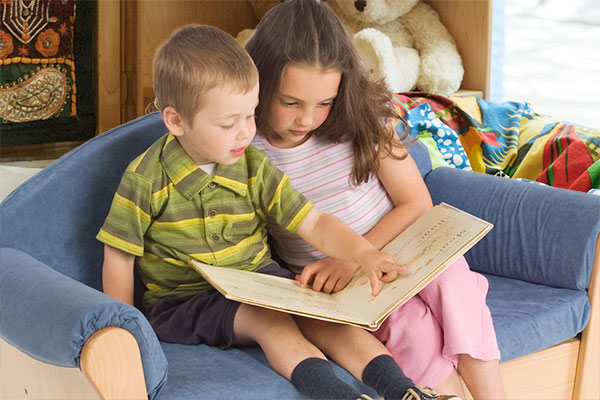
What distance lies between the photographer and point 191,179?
3.69 ft

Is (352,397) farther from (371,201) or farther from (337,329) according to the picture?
(371,201)

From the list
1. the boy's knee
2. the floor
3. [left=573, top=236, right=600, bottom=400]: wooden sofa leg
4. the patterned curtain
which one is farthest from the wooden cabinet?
the boy's knee

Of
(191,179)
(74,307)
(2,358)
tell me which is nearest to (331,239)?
(191,179)

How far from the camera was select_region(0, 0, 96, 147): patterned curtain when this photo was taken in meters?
2.36

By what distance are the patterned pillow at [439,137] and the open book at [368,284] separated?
0.60 metres

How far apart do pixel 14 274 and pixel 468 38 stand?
6.01 ft

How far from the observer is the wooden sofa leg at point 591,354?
4.65 feet

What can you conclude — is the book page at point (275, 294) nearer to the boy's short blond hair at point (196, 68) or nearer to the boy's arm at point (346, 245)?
the boy's arm at point (346, 245)

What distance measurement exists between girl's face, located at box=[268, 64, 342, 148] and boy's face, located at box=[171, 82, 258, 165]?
12cm

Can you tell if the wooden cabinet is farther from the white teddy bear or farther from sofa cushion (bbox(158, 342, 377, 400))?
sofa cushion (bbox(158, 342, 377, 400))

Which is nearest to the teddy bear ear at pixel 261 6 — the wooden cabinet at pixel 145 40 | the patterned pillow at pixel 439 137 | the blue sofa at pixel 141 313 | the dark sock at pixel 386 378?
the wooden cabinet at pixel 145 40

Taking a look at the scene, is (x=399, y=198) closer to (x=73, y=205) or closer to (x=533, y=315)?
(x=533, y=315)

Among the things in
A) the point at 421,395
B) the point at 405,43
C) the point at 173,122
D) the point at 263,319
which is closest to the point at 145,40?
the point at 405,43

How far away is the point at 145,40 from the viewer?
102 inches
